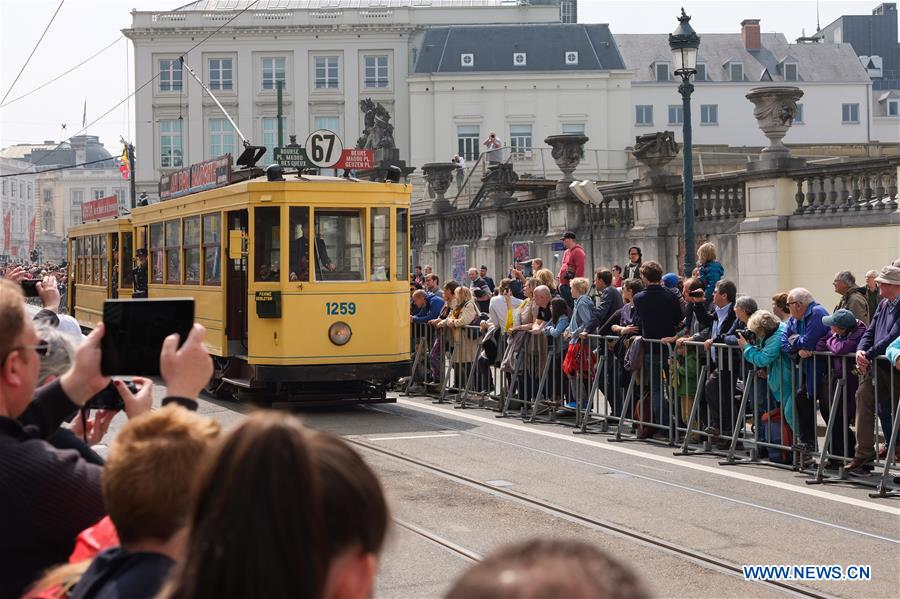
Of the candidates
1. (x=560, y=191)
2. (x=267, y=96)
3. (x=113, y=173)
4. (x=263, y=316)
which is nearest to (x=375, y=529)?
(x=263, y=316)

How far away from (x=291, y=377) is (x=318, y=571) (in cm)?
1403

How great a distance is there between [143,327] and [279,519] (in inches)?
72.8

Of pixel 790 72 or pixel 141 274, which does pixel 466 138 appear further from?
pixel 141 274

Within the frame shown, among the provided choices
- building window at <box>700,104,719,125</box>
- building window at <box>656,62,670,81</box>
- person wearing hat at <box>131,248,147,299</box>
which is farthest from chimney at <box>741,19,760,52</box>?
person wearing hat at <box>131,248,147,299</box>

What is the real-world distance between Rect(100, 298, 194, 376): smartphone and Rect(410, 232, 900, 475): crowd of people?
7648 millimetres

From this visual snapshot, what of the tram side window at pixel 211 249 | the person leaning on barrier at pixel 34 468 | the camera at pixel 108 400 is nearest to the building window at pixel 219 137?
the tram side window at pixel 211 249

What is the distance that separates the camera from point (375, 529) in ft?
6.82

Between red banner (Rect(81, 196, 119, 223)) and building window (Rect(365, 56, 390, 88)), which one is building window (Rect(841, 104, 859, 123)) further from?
red banner (Rect(81, 196, 119, 223))

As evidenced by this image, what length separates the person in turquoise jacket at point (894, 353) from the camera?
A: 396 inches

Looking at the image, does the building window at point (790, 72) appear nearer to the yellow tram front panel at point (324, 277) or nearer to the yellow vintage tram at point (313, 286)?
the yellow vintage tram at point (313, 286)

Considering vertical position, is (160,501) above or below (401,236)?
below

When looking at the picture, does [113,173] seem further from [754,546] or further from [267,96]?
[754,546]

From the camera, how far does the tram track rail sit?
748 cm

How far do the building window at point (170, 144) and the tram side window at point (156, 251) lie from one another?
6769 centimetres
